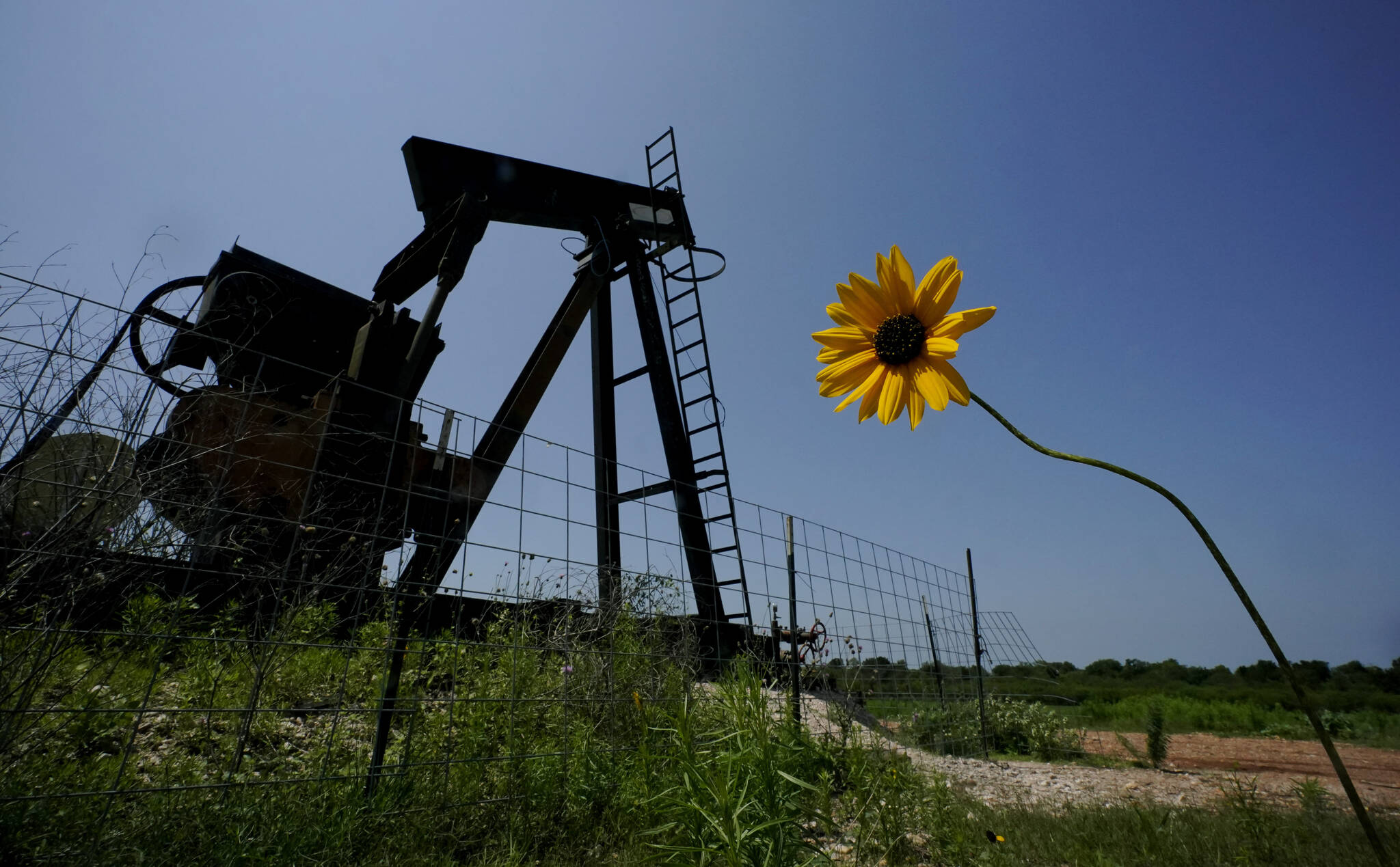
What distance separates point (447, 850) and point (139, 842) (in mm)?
926

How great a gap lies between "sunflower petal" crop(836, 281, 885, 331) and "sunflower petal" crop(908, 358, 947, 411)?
0.41ft

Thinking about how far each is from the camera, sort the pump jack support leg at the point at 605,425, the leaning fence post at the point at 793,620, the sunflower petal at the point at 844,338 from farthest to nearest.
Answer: the pump jack support leg at the point at 605,425 < the leaning fence post at the point at 793,620 < the sunflower petal at the point at 844,338

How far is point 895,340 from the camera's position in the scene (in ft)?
3.53

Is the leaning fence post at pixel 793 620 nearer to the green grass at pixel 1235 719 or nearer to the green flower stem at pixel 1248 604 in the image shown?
the green flower stem at pixel 1248 604

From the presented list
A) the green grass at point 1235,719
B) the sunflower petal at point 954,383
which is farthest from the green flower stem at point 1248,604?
the green grass at point 1235,719

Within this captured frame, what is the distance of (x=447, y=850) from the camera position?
2430mm

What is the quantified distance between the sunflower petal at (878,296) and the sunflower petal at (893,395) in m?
0.11

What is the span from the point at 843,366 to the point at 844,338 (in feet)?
0.21

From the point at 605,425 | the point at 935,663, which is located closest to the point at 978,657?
the point at 935,663

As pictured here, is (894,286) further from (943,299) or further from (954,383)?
(954,383)

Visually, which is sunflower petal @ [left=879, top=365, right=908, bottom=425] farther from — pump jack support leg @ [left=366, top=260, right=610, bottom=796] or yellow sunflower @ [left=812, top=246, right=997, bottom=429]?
pump jack support leg @ [left=366, top=260, right=610, bottom=796]

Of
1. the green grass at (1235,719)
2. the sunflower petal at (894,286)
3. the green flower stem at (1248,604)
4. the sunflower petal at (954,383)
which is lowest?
the green grass at (1235,719)

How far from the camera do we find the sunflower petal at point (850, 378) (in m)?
1.17

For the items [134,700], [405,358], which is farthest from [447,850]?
[405,358]
